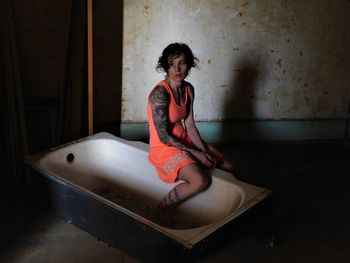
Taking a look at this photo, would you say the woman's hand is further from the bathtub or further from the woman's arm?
the woman's arm

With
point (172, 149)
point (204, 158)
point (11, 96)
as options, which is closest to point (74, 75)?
point (11, 96)

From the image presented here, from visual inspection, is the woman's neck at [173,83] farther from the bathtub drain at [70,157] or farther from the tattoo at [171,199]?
the bathtub drain at [70,157]

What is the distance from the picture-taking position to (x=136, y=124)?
402cm

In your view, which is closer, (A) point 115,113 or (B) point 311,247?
(B) point 311,247

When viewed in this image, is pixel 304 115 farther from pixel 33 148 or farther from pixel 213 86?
pixel 33 148

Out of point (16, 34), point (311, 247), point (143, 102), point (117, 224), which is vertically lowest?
point (311, 247)

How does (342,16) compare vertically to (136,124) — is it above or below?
above

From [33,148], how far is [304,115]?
8.12ft

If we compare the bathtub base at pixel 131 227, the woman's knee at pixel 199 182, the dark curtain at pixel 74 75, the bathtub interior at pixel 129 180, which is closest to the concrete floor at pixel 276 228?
the bathtub base at pixel 131 227

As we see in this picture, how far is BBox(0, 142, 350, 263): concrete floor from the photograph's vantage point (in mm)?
2559

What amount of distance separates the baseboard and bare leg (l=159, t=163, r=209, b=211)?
1.49 m

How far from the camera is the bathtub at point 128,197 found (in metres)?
2.15

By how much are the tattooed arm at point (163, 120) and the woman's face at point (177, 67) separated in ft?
0.34

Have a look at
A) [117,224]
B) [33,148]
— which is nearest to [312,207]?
[117,224]
